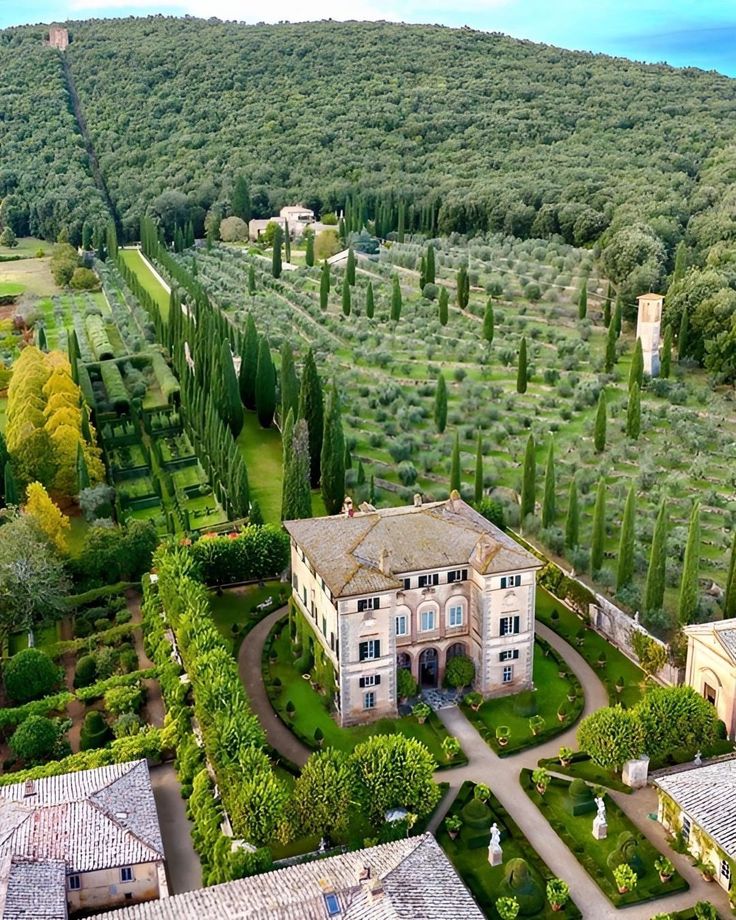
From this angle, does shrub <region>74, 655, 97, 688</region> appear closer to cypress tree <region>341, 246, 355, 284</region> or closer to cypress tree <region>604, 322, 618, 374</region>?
cypress tree <region>604, 322, 618, 374</region>

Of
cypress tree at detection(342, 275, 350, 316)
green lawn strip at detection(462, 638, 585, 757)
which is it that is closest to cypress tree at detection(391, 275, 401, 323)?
cypress tree at detection(342, 275, 350, 316)

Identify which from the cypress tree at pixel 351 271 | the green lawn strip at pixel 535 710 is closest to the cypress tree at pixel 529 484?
the green lawn strip at pixel 535 710

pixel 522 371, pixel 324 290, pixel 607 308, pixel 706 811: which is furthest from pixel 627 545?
pixel 324 290

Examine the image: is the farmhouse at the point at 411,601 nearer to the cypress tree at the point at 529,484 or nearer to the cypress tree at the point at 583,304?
the cypress tree at the point at 529,484

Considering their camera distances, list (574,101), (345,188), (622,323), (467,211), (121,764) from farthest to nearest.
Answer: (574,101) < (345,188) < (467,211) < (622,323) < (121,764)

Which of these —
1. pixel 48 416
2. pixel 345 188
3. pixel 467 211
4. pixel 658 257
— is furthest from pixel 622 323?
pixel 345 188

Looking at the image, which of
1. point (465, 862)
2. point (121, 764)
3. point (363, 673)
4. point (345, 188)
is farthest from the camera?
point (345, 188)

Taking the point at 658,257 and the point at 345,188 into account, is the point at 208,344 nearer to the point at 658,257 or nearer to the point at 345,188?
the point at 658,257
